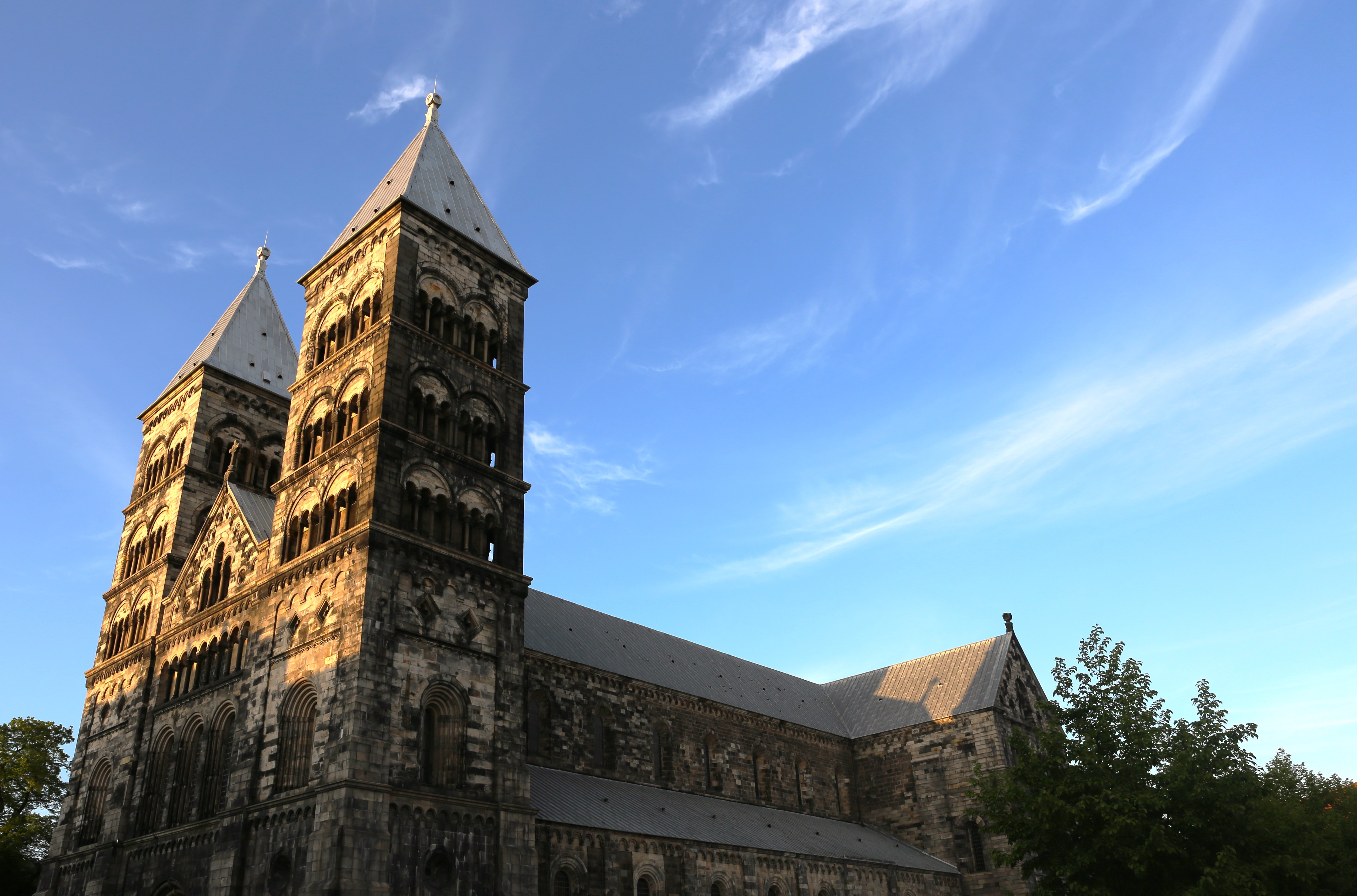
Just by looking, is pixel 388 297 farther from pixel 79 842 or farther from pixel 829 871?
pixel 829 871

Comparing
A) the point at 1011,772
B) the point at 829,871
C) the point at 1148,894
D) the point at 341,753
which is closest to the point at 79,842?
the point at 341,753

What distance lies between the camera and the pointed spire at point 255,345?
4647 centimetres

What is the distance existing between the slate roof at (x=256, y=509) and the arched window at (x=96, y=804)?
10.7m

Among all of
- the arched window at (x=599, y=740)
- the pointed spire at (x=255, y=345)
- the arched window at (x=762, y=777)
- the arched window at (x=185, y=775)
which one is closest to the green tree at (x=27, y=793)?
the arched window at (x=185, y=775)

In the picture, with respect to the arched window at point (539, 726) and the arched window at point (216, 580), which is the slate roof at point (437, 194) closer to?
the arched window at point (216, 580)

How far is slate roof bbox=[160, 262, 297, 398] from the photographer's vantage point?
46469mm

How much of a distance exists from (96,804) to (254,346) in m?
21.1

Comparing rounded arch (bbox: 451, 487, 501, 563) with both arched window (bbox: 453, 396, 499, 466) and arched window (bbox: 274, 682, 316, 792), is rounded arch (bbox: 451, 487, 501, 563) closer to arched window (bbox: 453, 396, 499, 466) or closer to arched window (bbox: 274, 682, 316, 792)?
arched window (bbox: 453, 396, 499, 466)

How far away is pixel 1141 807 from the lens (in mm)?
26281

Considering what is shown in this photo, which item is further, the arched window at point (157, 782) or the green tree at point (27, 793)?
the green tree at point (27, 793)

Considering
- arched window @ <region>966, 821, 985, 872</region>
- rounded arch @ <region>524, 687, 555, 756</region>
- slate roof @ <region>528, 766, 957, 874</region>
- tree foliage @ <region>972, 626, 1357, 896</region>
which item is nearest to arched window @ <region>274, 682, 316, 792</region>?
slate roof @ <region>528, 766, 957, 874</region>

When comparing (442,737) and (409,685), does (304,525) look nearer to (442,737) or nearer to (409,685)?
(409,685)

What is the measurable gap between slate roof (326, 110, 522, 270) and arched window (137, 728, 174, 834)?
19.3 m

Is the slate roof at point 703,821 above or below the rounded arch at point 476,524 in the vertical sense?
below
